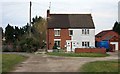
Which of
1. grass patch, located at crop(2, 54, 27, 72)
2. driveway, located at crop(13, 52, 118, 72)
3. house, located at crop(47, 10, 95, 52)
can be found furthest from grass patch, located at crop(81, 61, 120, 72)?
house, located at crop(47, 10, 95, 52)

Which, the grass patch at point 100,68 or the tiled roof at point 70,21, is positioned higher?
the tiled roof at point 70,21

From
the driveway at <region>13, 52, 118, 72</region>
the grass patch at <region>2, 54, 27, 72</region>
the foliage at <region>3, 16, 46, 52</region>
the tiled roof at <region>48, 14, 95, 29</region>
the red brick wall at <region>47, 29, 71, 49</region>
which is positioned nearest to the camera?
the driveway at <region>13, 52, 118, 72</region>

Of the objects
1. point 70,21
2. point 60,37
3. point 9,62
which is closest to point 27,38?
point 60,37

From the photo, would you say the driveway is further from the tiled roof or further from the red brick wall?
the tiled roof

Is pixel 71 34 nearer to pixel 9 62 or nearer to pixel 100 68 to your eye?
pixel 9 62

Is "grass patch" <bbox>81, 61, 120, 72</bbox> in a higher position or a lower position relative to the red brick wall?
lower

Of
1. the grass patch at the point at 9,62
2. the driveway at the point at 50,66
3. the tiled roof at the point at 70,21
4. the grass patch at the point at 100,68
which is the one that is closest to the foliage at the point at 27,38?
the tiled roof at the point at 70,21

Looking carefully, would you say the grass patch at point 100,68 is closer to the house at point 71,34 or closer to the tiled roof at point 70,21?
the house at point 71,34

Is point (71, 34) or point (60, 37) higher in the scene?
point (71, 34)

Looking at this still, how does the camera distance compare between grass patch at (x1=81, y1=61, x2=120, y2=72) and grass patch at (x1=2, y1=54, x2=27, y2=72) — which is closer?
grass patch at (x1=81, y1=61, x2=120, y2=72)

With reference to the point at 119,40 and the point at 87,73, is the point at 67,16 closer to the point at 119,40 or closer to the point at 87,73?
the point at 119,40

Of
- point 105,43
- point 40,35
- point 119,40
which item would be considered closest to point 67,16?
point 105,43

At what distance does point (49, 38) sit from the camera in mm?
64438

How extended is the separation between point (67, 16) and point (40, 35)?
27.3 metres
